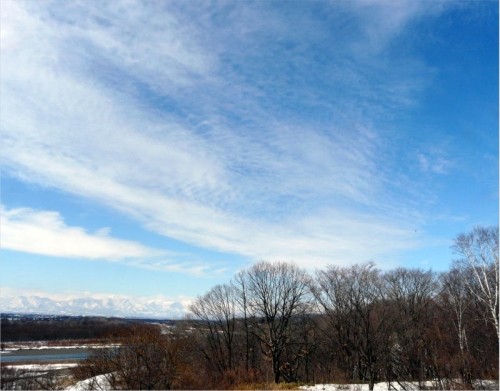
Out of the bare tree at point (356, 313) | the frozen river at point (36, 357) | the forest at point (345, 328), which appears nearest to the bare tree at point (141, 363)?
the forest at point (345, 328)

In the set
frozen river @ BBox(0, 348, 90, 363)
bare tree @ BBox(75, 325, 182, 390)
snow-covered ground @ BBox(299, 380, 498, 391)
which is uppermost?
bare tree @ BBox(75, 325, 182, 390)

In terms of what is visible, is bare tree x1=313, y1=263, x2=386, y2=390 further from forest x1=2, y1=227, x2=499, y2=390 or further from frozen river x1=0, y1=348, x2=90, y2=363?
frozen river x1=0, y1=348, x2=90, y2=363

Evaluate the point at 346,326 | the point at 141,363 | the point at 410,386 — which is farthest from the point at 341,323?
the point at 141,363

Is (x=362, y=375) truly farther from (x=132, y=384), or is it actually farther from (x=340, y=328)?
(x=132, y=384)

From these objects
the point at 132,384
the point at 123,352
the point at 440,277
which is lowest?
Answer: the point at 132,384

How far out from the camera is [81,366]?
2834cm

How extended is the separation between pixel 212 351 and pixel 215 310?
497cm

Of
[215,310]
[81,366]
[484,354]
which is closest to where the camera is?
[81,366]

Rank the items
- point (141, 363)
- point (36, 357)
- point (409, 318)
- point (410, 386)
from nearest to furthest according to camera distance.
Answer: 1. point (141, 363)
2. point (410, 386)
3. point (409, 318)
4. point (36, 357)

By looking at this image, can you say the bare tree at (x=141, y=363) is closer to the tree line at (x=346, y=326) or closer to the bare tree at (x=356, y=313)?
the tree line at (x=346, y=326)

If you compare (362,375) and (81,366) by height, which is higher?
(81,366)

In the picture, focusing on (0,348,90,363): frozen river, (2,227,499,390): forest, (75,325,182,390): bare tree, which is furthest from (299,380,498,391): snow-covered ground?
(0,348,90,363): frozen river

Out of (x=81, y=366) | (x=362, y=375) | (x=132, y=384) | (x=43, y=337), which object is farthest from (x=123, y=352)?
(x=43, y=337)

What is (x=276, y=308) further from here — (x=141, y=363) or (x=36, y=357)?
(x=36, y=357)
